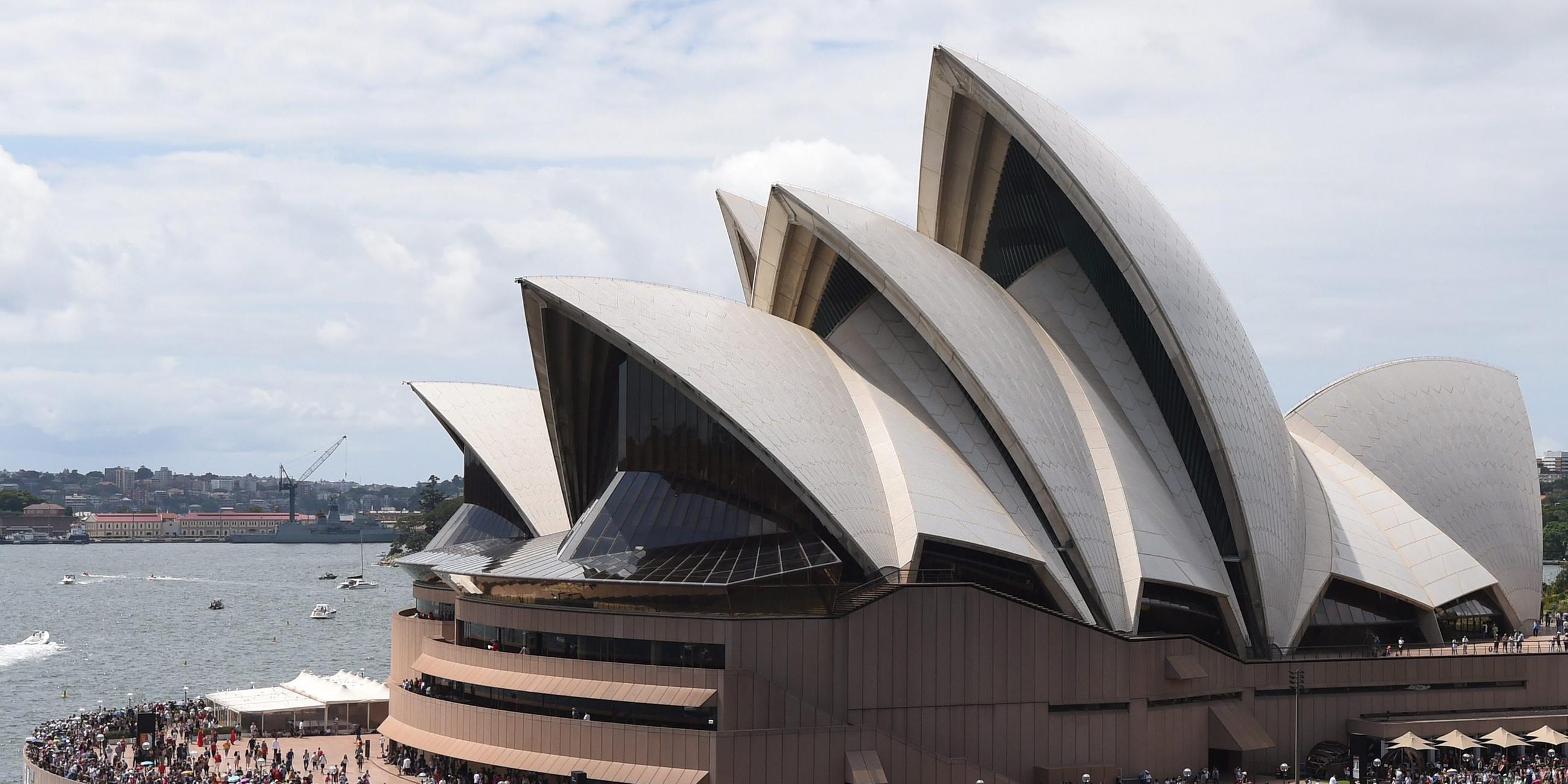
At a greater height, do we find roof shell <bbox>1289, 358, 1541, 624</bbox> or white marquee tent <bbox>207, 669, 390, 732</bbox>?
roof shell <bbox>1289, 358, 1541, 624</bbox>

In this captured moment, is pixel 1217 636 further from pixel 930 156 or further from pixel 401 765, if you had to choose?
pixel 401 765

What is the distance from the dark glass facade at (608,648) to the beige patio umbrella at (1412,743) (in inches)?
781

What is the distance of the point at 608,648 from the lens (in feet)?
124

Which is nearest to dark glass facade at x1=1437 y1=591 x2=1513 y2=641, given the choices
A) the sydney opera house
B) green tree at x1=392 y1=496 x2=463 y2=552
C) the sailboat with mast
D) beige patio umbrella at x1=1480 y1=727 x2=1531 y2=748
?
the sydney opera house

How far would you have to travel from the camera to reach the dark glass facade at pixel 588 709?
36.0 meters

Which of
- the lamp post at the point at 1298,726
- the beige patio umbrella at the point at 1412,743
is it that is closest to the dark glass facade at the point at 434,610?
the lamp post at the point at 1298,726

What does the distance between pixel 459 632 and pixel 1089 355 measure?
20.5m

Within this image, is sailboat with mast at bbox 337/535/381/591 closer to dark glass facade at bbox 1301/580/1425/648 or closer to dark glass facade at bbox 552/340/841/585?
dark glass facade at bbox 552/340/841/585

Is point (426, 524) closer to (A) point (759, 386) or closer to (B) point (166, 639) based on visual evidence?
(B) point (166, 639)

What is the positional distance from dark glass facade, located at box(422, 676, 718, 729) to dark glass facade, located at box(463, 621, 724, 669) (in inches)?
41.5

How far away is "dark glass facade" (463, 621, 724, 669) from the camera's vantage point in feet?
120

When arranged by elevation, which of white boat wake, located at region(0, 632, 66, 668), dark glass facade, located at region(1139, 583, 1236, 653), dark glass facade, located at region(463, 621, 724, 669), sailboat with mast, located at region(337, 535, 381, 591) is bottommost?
white boat wake, located at region(0, 632, 66, 668)

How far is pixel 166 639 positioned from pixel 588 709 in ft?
253

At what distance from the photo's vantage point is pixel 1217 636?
42.8 m
